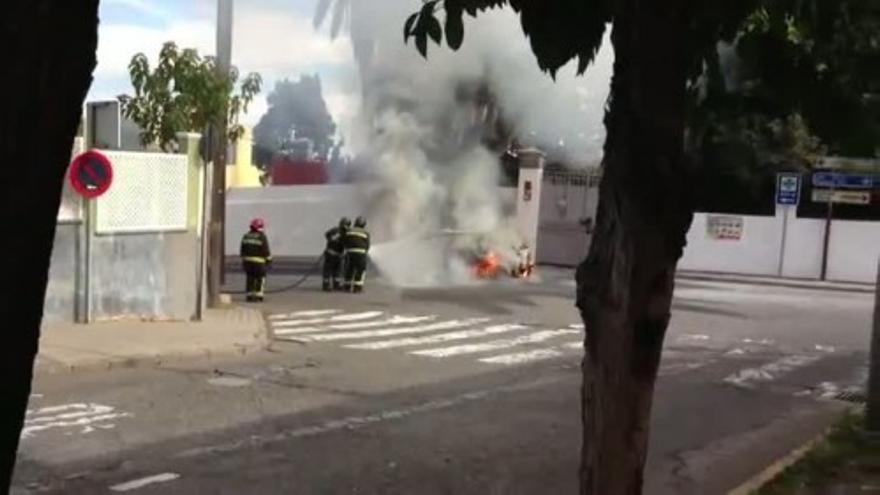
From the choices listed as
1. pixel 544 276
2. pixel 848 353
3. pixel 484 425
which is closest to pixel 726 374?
pixel 848 353

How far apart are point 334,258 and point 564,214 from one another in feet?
41.5

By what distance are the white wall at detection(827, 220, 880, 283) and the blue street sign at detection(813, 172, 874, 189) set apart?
114 cm

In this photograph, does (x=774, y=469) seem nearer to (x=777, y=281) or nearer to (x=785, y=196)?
(x=777, y=281)

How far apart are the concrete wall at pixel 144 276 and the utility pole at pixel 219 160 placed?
110 centimetres

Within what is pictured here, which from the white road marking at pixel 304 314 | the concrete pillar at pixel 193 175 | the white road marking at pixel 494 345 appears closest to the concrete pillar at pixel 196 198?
the concrete pillar at pixel 193 175

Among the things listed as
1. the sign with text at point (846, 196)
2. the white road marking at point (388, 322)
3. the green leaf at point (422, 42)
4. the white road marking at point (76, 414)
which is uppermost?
the green leaf at point (422, 42)

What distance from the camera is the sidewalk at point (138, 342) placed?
10930mm

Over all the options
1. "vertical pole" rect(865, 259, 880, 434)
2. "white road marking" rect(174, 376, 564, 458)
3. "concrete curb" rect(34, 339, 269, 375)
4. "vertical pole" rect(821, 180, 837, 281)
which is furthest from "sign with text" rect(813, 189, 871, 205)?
"vertical pole" rect(865, 259, 880, 434)

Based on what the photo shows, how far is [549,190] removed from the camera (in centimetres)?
3306

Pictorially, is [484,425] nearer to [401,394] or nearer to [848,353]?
[401,394]

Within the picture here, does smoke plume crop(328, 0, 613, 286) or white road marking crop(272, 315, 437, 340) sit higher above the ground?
smoke plume crop(328, 0, 613, 286)

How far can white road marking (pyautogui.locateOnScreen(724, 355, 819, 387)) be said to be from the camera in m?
12.1

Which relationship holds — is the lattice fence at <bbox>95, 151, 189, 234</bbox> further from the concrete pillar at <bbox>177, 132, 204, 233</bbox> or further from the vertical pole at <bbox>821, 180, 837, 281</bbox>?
the vertical pole at <bbox>821, 180, 837, 281</bbox>

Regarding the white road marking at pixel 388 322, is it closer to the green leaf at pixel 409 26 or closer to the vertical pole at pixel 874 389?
the vertical pole at pixel 874 389
